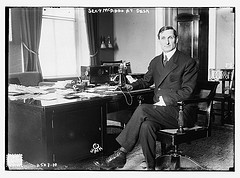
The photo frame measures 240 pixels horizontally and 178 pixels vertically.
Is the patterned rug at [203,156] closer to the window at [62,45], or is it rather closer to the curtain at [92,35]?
the window at [62,45]

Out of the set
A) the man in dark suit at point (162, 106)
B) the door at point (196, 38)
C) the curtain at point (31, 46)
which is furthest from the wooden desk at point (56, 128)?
the door at point (196, 38)

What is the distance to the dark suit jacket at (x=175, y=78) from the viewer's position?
2341 millimetres

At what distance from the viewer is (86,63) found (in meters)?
5.43

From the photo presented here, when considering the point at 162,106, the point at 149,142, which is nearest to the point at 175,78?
the point at 162,106

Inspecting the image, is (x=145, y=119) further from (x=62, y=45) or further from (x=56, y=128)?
(x=62, y=45)

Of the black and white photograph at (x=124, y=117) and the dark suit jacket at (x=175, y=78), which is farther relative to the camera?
the dark suit jacket at (x=175, y=78)

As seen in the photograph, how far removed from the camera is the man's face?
242 cm

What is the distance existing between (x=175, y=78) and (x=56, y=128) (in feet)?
3.52

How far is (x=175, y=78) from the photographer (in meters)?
2.44

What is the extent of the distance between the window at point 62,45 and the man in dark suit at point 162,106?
96.9 inches

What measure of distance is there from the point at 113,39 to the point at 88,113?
3182 mm
